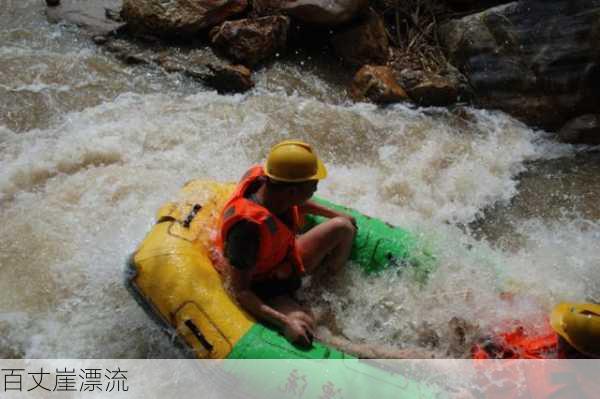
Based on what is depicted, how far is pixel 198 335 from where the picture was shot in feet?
9.80

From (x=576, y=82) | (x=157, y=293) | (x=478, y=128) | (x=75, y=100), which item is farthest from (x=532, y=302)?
(x=75, y=100)

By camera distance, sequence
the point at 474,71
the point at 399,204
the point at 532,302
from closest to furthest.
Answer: the point at 532,302 < the point at 399,204 < the point at 474,71

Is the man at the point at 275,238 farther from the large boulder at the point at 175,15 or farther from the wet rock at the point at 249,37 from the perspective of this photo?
the large boulder at the point at 175,15

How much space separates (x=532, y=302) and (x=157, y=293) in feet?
7.44

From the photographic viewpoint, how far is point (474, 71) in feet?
20.7

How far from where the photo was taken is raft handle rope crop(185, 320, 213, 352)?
9.71 feet

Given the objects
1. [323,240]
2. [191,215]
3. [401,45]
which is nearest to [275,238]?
[323,240]

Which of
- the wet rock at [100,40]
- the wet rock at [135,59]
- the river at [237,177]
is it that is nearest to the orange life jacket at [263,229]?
the river at [237,177]

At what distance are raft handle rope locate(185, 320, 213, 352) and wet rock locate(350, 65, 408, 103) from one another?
12.6ft

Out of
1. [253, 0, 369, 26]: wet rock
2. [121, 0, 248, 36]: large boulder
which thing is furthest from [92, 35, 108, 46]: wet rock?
[253, 0, 369, 26]: wet rock

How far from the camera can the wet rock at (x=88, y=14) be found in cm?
661

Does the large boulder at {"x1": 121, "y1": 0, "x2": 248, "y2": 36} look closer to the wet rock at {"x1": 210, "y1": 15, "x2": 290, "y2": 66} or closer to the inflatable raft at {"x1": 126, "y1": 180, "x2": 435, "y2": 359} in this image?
the wet rock at {"x1": 210, "y1": 15, "x2": 290, "y2": 66}

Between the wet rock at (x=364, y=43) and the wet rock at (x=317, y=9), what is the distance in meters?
0.14

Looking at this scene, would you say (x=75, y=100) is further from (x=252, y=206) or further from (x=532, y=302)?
(x=532, y=302)
